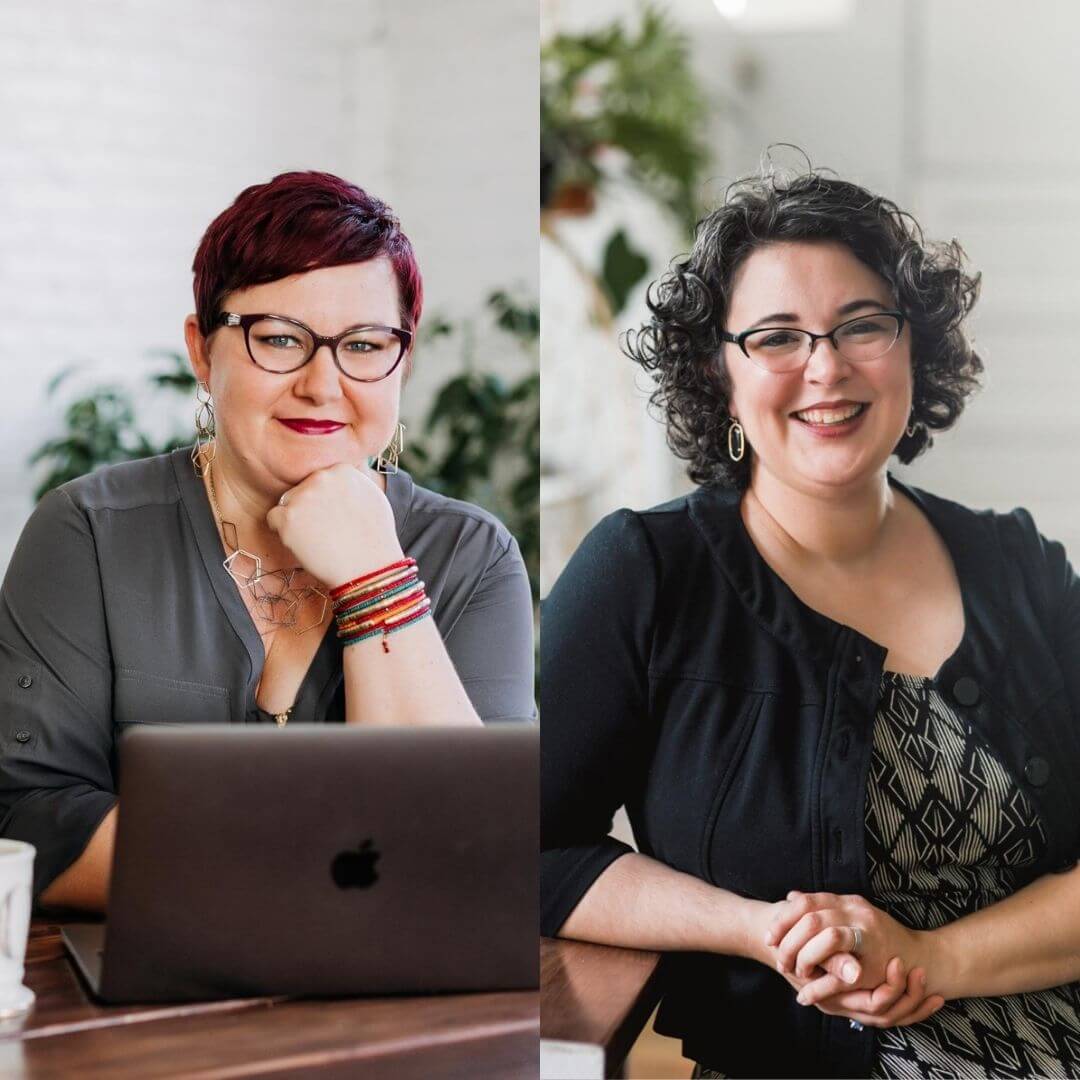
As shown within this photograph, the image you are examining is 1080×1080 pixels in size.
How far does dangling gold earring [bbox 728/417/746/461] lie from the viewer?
3.91 ft

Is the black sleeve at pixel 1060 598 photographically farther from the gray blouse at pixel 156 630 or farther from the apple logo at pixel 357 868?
the apple logo at pixel 357 868

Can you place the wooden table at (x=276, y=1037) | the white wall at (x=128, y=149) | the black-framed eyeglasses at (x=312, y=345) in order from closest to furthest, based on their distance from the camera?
the wooden table at (x=276, y=1037) → the black-framed eyeglasses at (x=312, y=345) → the white wall at (x=128, y=149)

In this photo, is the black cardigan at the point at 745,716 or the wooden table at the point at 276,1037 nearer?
the wooden table at the point at 276,1037

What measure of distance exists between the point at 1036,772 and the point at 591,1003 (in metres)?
0.46

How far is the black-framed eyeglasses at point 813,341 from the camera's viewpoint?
1.15 meters

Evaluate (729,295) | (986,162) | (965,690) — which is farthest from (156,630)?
(986,162)

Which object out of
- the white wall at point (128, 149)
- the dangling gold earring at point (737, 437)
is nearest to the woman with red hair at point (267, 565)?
the dangling gold earring at point (737, 437)

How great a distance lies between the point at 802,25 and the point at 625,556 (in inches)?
21.2

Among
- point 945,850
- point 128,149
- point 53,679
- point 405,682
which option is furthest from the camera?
point 128,149

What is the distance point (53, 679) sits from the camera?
4.54ft

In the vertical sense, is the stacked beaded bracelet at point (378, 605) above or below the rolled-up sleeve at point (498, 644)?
above

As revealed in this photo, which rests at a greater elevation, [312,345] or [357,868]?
[312,345]

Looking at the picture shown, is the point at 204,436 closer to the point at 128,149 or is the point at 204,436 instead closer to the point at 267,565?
the point at 267,565

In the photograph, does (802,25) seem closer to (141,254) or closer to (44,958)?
(44,958)
